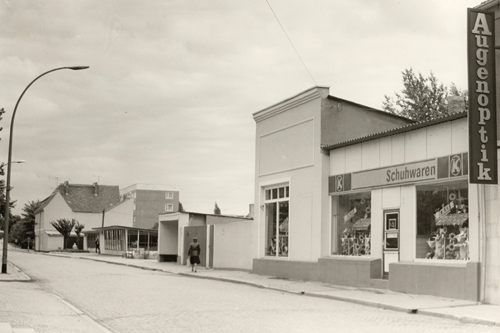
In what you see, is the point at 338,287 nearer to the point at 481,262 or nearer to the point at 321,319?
the point at 481,262

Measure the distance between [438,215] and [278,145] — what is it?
9.53m

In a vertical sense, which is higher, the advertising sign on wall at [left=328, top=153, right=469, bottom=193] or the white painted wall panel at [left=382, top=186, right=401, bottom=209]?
the advertising sign on wall at [left=328, top=153, right=469, bottom=193]

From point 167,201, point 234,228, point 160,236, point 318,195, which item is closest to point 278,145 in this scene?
Result: point 318,195

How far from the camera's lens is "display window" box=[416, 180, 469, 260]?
54.9ft

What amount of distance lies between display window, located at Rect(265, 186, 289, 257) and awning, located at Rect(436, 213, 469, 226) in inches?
333

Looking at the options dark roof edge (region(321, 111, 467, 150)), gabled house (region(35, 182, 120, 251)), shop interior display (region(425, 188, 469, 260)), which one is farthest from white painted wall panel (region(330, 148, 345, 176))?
gabled house (region(35, 182, 120, 251))

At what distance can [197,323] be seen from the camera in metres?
11.7

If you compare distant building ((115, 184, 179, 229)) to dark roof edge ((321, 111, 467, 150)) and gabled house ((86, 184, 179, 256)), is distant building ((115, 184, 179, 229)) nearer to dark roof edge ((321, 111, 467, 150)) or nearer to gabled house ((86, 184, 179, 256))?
gabled house ((86, 184, 179, 256))

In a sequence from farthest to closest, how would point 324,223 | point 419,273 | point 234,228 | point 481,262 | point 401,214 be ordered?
point 234,228 < point 324,223 < point 401,214 < point 419,273 < point 481,262

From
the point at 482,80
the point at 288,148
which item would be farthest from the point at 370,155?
the point at 482,80

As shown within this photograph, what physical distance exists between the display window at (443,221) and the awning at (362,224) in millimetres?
2655

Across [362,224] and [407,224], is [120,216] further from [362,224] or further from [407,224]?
[407,224]

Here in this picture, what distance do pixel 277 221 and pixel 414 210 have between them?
8.35m

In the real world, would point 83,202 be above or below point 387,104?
below
